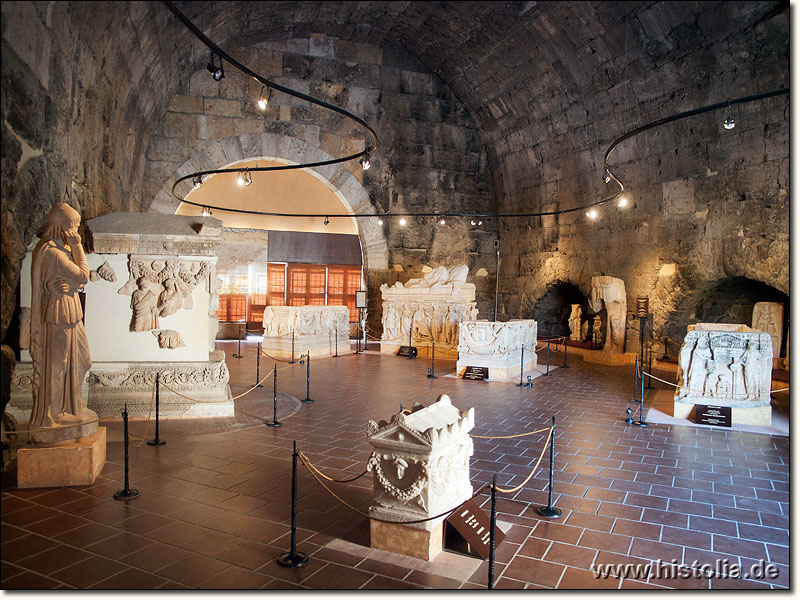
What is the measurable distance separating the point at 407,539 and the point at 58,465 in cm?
312

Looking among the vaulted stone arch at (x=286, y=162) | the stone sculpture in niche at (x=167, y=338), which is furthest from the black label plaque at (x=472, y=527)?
the vaulted stone arch at (x=286, y=162)

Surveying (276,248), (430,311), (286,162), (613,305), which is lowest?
(430,311)

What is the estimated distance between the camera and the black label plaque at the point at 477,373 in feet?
35.1

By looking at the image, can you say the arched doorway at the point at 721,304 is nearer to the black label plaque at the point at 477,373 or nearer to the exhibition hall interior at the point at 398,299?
the exhibition hall interior at the point at 398,299

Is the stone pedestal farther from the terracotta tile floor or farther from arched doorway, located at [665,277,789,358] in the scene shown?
arched doorway, located at [665,277,789,358]

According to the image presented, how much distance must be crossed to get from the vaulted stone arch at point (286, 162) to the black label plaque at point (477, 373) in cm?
702

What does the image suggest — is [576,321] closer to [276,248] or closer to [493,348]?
[493,348]

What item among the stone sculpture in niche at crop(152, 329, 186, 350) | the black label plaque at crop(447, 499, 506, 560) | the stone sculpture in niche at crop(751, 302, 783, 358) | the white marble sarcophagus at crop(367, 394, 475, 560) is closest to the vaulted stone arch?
the stone sculpture in niche at crop(152, 329, 186, 350)

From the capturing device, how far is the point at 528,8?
42.1 ft

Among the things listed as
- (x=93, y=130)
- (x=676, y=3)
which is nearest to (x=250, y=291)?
(x=93, y=130)

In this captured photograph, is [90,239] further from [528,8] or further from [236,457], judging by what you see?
[528,8]

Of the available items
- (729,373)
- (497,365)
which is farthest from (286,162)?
(729,373)

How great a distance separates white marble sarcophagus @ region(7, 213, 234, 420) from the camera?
6.94m

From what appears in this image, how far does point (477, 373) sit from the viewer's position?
1072cm
